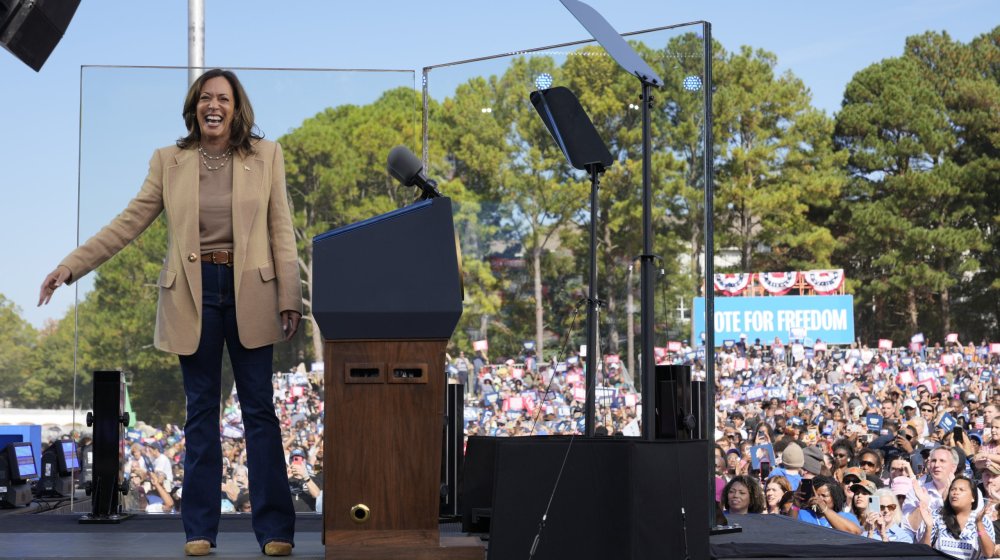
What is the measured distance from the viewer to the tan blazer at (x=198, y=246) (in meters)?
2.67

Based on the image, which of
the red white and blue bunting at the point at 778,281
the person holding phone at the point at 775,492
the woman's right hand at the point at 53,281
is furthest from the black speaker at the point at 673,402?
the red white and blue bunting at the point at 778,281

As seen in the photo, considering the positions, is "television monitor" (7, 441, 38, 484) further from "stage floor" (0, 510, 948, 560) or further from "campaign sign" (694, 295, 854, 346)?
"campaign sign" (694, 295, 854, 346)

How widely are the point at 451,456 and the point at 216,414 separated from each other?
1.60 metres

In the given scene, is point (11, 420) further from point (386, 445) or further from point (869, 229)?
point (386, 445)

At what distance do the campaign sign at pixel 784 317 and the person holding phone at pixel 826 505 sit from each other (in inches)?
638

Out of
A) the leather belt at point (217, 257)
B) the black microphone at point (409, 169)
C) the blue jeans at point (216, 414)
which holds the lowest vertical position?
the blue jeans at point (216, 414)

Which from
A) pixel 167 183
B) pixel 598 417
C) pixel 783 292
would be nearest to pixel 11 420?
pixel 783 292

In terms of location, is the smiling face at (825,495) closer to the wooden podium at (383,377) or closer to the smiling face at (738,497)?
the smiling face at (738,497)

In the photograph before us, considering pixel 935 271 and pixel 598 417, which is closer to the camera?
pixel 598 417

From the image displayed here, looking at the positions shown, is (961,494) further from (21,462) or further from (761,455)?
(21,462)

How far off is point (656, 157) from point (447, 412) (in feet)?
4.95

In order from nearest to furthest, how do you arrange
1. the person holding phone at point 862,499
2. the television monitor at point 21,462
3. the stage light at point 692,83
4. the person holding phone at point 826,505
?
the stage light at point 692,83 → the television monitor at point 21,462 → the person holding phone at point 826,505 → the person holding phone at point 862,499

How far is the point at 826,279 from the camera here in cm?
2616

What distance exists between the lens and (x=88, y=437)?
514cm
